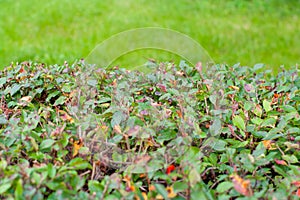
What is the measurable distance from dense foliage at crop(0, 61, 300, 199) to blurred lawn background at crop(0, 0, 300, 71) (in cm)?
299

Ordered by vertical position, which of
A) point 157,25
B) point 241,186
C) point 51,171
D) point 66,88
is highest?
point 157,25

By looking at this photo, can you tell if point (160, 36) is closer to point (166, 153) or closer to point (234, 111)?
point (234, 111)

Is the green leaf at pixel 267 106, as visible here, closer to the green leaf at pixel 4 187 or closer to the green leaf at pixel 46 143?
the green leaf at pixel 46 143

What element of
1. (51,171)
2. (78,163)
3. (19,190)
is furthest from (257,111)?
(19,190)

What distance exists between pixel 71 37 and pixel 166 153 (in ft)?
15.2

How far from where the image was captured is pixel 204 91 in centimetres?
218

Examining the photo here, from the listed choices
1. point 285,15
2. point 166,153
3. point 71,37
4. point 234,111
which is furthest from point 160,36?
point 166,153

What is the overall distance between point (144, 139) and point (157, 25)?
493cm

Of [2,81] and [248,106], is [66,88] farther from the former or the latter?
[248,106]

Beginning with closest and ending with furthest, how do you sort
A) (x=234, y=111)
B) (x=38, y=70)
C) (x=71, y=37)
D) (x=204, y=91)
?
1. (x=234, y=111)
2. (x=204, y=91)
3. (x=38, y=70)
4. (x=71, y=37)

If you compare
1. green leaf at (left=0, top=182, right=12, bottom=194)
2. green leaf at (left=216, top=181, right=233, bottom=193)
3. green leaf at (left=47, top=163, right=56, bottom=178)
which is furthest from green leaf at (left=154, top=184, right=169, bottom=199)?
green leaf at (left=0, top=182, right=12, bottom=194)

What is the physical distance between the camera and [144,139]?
1.66 meters

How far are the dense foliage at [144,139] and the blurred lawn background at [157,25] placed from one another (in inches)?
118

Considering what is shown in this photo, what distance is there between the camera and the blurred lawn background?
564 centimetres
